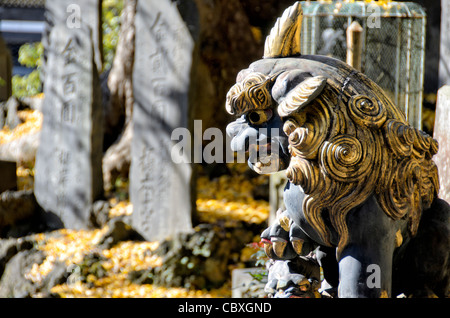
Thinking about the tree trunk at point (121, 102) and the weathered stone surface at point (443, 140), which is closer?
the weathered stone surface at point (443, 140)

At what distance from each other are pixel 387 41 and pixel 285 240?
4.43 m

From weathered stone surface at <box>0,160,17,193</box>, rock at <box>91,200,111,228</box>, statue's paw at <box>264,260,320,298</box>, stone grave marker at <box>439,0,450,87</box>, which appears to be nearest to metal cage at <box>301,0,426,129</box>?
stone grave marker at <box>439,0,450,87</box>

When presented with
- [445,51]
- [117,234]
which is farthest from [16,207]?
[445,51]

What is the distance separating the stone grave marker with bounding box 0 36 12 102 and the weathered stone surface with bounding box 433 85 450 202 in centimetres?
803

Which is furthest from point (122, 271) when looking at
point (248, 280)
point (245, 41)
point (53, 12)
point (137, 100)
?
point (245, 41)

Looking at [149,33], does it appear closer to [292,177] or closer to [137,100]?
[137,100]

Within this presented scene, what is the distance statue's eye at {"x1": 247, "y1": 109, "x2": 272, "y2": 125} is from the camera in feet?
5.90

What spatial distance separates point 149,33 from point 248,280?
3.38 m

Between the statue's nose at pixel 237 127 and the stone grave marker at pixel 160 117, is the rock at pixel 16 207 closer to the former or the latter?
the stone grave marker at pixel 160 117

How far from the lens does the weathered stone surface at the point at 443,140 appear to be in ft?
7.98

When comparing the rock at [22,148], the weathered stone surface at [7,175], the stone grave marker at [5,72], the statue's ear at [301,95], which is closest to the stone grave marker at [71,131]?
the weathered stone surface at [7,175]

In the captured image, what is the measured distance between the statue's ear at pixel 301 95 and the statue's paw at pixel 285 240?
0.36 m

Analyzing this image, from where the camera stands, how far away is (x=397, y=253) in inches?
73.5

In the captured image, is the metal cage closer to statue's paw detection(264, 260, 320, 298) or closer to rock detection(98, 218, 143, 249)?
rock detection(98, 218, 143, 249)
